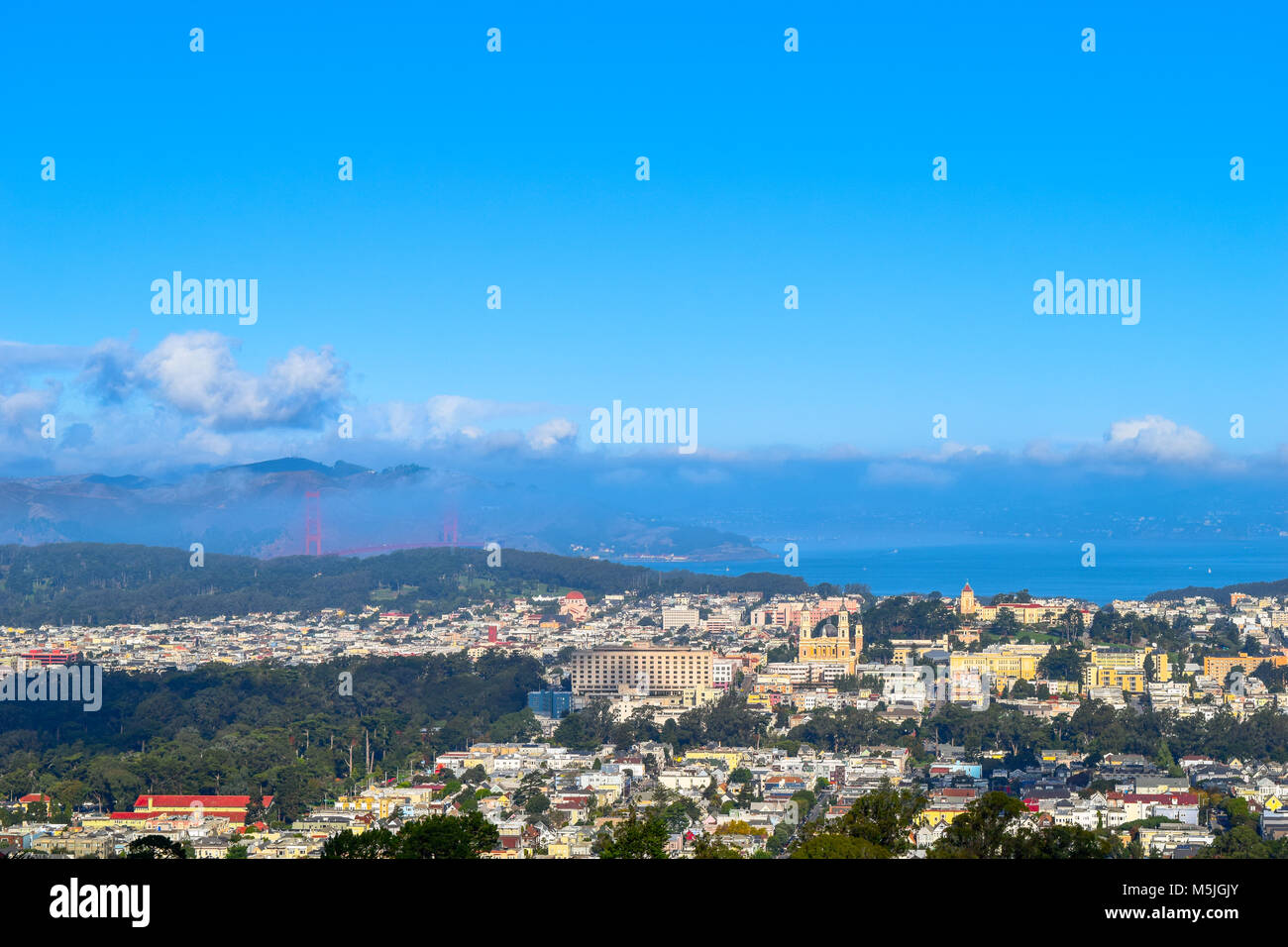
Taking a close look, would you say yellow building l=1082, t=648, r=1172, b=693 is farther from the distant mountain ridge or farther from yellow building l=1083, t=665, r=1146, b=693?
the distant mountain ridge

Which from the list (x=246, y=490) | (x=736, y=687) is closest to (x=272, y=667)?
(x=736, y=687)

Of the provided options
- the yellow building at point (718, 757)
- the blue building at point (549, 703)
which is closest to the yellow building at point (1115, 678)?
the yellow building at point (718, 757)

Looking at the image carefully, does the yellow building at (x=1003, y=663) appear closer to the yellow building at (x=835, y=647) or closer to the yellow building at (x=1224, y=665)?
the yellow building at (x=835, y=647)

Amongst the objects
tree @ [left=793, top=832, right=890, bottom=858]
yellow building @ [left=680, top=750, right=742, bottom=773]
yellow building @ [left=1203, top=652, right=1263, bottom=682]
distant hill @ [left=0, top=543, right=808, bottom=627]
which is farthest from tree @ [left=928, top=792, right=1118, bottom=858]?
distant hill @ [left=0, top=543, right=808, bottom=627]

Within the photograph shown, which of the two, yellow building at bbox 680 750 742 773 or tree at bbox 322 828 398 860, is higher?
tree at bbox 322 828 398 860

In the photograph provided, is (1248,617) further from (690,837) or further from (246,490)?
(246,490)

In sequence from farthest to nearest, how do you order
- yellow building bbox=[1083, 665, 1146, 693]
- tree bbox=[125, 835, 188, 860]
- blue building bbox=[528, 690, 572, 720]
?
yellow building bbox=[1083, 665, 1146, 693] → blue building bbox=[528, 690, 572, 720] → tree bbox=[125, 835, 188, 860]

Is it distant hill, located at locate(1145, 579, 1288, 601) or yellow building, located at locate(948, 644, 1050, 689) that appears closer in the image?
yellow building, located at locate(948, 644, 1050, 689)
